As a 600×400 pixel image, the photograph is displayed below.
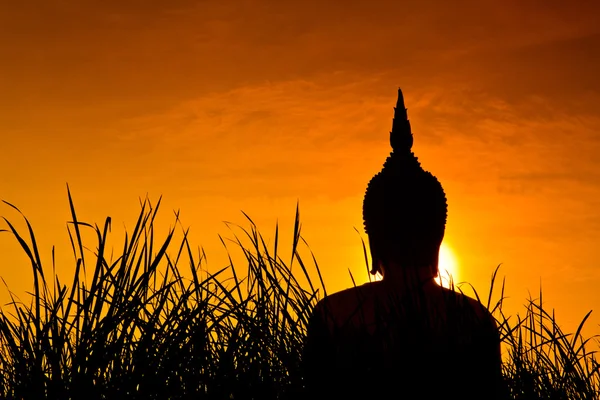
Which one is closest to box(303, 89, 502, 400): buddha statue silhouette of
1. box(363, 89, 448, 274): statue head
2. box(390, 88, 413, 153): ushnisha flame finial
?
box(363, 89, 448, 274): statue head

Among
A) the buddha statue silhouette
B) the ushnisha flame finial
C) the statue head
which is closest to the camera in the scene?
the buddha statue silhouette

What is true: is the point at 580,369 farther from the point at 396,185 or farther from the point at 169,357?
the point at 169,357

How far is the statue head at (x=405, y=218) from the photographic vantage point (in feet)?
11.6

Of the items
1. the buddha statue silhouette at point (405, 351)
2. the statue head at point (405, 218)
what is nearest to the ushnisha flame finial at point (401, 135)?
the statue head at point (405, 218)

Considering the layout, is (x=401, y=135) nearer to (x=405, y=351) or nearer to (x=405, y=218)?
(x=405, y=218)

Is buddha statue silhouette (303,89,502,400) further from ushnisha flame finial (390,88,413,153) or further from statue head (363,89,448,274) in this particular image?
ushnisha flame finial (390,88,413,153)

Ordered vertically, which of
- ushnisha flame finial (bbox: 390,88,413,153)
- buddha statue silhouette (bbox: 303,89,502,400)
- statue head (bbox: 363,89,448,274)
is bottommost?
buddha statue silhouette (bbox: 303,89,502,400)

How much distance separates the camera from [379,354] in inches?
103

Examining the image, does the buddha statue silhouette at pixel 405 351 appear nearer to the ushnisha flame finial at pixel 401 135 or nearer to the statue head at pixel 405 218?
the statue head at pixel 405 218

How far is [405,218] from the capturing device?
3564mm

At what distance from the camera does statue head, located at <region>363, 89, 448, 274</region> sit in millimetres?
3551

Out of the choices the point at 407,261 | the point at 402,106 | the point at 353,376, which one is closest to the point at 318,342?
the point at 353,376

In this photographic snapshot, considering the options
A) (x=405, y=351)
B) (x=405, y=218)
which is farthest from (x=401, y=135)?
(x=405, y=351)

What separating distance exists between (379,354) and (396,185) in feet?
3.73
